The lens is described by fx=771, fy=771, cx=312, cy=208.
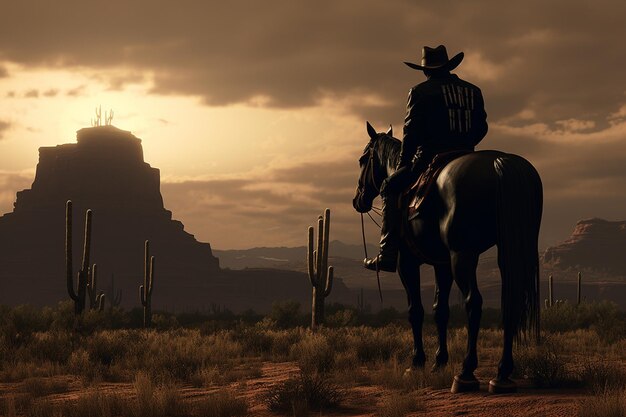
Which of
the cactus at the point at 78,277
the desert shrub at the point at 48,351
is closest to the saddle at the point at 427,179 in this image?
the desert shrub at the point at 48,351

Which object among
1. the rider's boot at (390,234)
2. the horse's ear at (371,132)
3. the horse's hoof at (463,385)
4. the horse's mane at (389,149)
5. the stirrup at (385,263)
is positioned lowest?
the horse's hoof at (463,385)

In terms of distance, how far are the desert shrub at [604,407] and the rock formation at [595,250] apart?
17736cm

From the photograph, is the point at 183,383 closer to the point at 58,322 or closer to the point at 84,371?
the point at 84,371

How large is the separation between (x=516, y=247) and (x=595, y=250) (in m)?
185

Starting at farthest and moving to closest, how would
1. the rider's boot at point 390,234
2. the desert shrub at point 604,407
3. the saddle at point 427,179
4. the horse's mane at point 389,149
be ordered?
the horse's mane at point 389,149 → the rider's boot at point 390,234 → the saddle at point 427,179 → the desert shrub at point 604,407

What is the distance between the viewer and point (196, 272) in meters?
122

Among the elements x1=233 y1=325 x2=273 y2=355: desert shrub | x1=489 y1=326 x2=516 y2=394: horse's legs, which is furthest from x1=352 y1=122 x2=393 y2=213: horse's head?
x1=233 y1=325 x2=273 y2=355: desert shrub

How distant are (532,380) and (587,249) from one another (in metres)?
184

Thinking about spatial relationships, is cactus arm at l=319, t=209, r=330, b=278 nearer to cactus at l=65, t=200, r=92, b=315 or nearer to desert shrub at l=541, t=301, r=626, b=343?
desert shrub at l=541, t=301, r=626, b=343

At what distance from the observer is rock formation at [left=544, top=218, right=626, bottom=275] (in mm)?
177625

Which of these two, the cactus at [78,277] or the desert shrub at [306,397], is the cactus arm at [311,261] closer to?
the cactus at [78,277]

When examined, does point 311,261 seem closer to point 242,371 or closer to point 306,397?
point 242,371

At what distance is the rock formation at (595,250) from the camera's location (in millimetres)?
177625

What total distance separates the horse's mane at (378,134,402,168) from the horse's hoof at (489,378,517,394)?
3.17m
